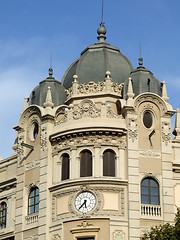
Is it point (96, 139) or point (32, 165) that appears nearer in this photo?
point (96, 139)

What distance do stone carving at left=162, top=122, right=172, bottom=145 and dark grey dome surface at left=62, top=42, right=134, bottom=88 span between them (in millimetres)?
5475

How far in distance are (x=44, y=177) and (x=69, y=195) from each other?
274cm

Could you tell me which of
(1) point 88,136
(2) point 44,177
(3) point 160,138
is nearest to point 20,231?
(2) point 44,177

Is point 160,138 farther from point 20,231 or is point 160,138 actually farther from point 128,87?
point 20,231

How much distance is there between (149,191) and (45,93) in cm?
1141

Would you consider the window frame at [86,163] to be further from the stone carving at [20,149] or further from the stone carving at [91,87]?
the stone carving at [20,149]

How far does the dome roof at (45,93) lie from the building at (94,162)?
80 millimetres

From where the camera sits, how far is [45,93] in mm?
56719

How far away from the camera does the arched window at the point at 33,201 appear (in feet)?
176

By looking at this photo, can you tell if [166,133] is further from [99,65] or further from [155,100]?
[99,65]

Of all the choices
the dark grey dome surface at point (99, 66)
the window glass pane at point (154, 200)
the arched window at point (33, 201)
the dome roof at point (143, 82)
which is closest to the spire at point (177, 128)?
the dome roof at point (143, 82)

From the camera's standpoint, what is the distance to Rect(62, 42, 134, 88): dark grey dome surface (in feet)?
187

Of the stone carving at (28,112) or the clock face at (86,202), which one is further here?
the stone carving at (28,112)

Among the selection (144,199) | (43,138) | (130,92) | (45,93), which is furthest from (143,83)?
(144,199)
